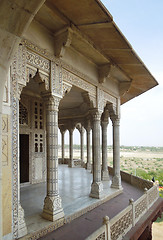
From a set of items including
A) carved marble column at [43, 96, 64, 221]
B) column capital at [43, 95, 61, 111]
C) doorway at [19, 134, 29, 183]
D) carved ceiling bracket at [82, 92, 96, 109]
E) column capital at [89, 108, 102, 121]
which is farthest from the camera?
doorway at [19, 134, 29, 183]

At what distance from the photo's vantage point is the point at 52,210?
173 inches

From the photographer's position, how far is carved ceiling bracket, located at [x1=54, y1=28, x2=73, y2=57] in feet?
14.6

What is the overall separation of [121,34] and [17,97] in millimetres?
2955

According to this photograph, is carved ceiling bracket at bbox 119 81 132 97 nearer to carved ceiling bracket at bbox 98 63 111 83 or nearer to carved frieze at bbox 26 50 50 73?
carved ceiling bracket at bbox 98 63 111 83

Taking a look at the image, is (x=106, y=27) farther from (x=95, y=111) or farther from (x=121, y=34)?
(x=95, y=111)

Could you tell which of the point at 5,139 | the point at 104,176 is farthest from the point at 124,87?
the point at 5,139

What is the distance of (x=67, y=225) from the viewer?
4574 millimetres

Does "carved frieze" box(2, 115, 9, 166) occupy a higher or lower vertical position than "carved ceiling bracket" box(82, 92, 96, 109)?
lower

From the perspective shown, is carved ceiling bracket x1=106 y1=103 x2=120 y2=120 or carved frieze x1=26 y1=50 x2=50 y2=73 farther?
carved ceiling bracket x1=106 y1=103 x2=120 y2=120

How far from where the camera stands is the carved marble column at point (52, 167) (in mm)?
4504

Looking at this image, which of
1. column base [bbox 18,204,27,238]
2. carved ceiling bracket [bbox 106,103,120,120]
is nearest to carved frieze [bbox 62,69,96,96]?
carved ceiling bracket [bbox 106,103,120,120]

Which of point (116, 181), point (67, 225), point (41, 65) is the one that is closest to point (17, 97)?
point (41, 65)

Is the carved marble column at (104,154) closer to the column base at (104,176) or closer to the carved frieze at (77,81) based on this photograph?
the column base at (104,176)

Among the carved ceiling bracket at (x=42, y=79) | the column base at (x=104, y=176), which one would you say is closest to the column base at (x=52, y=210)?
the carved ceiling bracket at (x=42, y=79)
